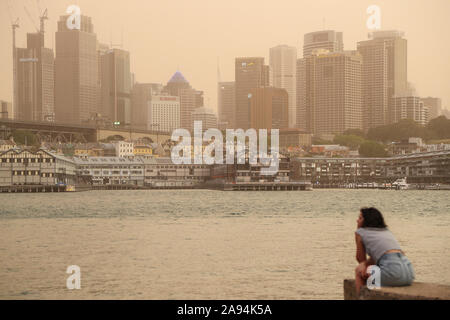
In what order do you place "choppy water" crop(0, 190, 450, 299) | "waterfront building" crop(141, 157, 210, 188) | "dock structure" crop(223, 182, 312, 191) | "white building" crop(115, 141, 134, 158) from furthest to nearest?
"white building" crop(115, 141, 134, 158) < "waterfront building" crop(141, 157, 210, 188) < "dock structure" crop(223, 182, 312, 191) < "choppy water" crop(0, 190, 450, 299)

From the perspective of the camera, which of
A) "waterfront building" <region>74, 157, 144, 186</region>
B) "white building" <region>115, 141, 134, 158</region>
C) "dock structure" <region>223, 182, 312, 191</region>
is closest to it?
"dock structure" <region>223, 182, 312, 191</region>

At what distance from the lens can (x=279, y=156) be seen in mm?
145625

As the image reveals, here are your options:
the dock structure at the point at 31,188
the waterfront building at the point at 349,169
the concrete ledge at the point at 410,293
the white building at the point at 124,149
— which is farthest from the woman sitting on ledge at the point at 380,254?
the white building at the point at 124,149

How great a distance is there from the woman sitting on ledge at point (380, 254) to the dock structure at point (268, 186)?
117331 millimetres

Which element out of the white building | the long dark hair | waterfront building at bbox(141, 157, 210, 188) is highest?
the white building

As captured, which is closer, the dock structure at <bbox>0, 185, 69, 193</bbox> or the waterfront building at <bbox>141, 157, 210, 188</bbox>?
the dock structure at <bbox>0, 185, 69, 193</bbox>

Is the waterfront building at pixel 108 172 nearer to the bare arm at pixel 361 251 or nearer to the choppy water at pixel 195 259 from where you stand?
the choppy water at pixel 195 259

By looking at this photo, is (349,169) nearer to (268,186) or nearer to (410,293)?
(268,186)

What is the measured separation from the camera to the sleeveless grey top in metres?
8.72

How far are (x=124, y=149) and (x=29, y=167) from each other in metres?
68.0

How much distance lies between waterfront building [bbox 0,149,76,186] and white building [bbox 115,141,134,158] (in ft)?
204

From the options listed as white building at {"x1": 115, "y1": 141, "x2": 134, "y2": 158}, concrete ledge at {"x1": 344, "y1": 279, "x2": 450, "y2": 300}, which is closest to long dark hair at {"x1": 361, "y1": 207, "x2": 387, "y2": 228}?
concrete ledge at {"x1": 344, "y1": 279, "x2": 450, "y2": 300}

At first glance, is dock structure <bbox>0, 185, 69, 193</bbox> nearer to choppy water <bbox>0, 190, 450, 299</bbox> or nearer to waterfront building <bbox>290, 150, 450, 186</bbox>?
waterfront building <bbox>290, 150, 450, 186</bbox>

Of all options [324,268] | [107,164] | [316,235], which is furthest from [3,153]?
[324,268]
